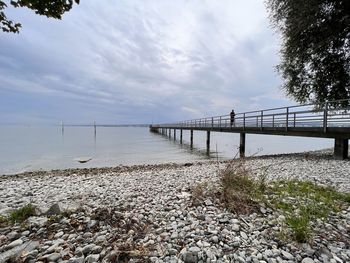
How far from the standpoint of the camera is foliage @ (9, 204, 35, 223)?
3693 mm

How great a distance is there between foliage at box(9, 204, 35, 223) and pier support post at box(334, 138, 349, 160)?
1129cm

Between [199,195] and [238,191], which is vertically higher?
[238,191]

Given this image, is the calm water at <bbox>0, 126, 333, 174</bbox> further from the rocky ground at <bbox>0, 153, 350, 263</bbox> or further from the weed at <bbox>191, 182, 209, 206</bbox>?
the rocky ground at <bbox>0, 153, 350, 263</bbox>

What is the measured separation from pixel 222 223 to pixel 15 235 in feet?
9.21

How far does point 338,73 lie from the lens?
43.7 feet

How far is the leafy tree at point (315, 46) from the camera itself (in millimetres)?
12273

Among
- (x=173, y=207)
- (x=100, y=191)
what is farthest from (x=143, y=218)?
(x=100, y=191)

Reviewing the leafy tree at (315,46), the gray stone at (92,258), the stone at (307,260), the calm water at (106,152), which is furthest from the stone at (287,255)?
the leafy tree at (315,46)

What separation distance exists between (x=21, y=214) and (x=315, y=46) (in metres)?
14.6

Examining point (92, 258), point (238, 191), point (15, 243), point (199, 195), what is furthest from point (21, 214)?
point (238, 191)

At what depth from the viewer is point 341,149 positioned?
10219 mm

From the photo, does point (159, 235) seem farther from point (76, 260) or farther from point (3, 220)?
point (3, 220)

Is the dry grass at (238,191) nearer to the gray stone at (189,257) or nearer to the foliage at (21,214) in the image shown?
the gray stone at (189,257)

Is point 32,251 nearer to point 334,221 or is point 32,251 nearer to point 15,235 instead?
point 15,235
